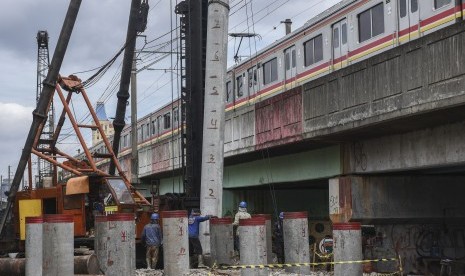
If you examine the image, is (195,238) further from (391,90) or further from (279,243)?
(391,90)

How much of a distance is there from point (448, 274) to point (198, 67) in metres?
8.55

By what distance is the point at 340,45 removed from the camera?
63.2 feet

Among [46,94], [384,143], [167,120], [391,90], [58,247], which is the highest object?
[167,120]

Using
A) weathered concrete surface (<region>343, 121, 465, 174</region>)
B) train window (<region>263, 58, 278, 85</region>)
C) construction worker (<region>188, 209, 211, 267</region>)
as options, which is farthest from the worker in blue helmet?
train window (<region>263, 58, 278, 85</region>)

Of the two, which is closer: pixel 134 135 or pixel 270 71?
pixel 270 71

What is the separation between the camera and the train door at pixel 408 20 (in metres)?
15.8

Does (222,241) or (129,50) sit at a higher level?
(129,50)

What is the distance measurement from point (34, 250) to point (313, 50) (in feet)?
36.9

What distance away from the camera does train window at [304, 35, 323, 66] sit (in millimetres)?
20516

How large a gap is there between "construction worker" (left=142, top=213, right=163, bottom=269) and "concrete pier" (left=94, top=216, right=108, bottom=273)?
1285 millimetres

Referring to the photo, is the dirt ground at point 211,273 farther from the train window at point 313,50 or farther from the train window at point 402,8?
the train window at point 313,50

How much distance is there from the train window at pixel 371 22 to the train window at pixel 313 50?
91.4 inches

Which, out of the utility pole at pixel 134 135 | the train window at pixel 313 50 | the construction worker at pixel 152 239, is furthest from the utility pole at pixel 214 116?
the utility pole at pixel 134 135

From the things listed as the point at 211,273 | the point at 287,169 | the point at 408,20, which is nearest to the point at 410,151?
the point at 408,20
